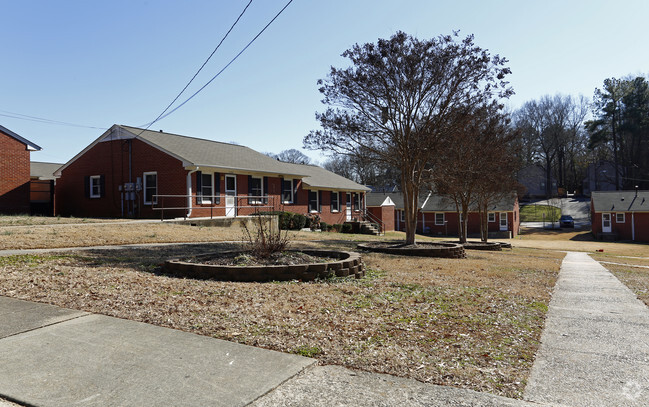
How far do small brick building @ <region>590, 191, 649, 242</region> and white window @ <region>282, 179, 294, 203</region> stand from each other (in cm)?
3058

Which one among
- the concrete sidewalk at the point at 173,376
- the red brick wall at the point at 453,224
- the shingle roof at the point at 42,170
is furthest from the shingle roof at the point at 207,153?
the red brick wall at the point at 453,224

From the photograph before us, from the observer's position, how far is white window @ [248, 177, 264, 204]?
25783 millimetres

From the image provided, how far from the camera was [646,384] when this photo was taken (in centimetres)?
376

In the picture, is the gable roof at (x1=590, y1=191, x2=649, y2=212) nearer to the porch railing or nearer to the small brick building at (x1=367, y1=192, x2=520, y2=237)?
the small brick building at (x1=367, y1=192, x2=520, y2=237)

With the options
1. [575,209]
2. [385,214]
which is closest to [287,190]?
[385,214]

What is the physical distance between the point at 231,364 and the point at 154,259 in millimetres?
6713

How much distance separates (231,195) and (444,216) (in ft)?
91.1

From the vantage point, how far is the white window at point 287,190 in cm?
2862

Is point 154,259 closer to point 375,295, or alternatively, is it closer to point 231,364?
point 375,295

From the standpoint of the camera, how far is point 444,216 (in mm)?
45969

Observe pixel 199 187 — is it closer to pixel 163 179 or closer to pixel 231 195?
pixel 163 179

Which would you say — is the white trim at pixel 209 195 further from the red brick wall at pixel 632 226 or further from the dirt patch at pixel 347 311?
the red brick wall at pixel 632 226

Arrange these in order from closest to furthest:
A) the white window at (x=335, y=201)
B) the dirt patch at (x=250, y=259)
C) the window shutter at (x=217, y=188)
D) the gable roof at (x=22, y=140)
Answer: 1. the dirt patch at (x=250, y=259)
2. the gable roof at (x=22, y=140)
3. the window shutter at (x=217, y=188)
4. the white window at (x=335, y=201)

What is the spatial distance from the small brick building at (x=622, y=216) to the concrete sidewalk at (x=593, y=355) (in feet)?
131
